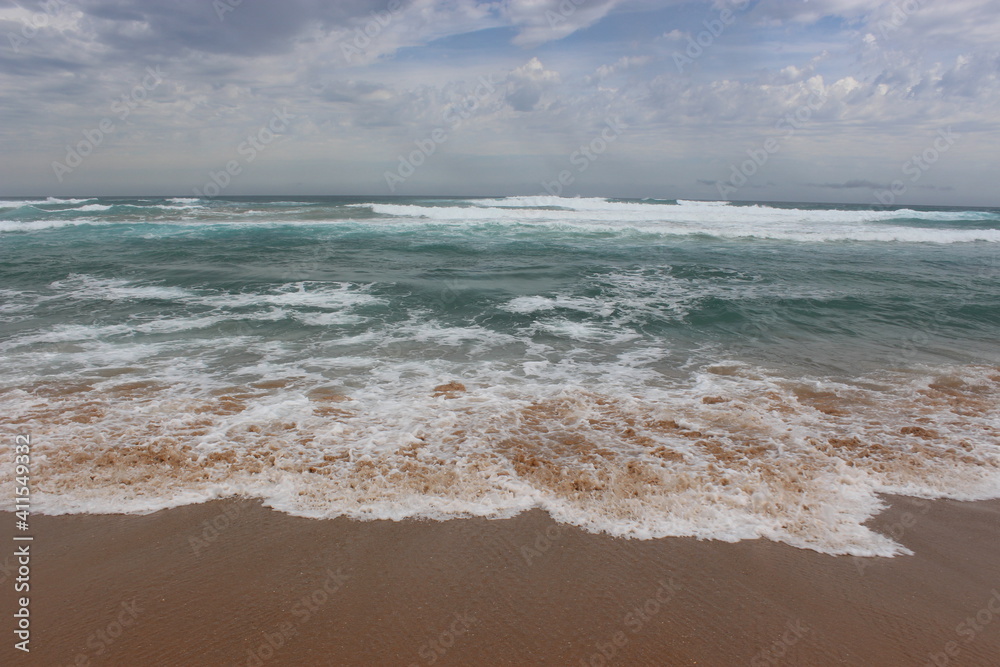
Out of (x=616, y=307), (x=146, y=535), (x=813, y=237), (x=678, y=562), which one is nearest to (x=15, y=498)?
(x=146, y=535)

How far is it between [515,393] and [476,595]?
11.3 feet

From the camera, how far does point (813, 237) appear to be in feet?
87.6

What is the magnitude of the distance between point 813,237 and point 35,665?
3114 cm

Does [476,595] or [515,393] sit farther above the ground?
[515,393]

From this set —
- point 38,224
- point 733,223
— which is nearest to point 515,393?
point 733,223

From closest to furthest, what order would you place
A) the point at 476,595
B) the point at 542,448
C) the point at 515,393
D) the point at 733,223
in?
the point at 476,595 < the point at 542,448 < the point at 515,393 < the point at 733,223

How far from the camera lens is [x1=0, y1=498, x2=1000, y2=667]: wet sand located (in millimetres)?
2912

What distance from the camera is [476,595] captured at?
3.31 metres

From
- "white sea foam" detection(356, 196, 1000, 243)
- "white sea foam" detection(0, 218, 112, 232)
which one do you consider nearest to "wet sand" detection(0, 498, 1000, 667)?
"white sea foam" detection(356, 196, 1000, 243)

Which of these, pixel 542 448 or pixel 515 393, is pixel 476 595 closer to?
pixel 542 448

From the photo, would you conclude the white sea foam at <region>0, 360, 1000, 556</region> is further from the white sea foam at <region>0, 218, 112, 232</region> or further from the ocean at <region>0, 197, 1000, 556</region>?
the white sea foam at <region>0, 218, 112, 232</region>

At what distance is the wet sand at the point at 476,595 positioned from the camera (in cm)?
291

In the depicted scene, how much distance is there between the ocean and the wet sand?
0.87ft

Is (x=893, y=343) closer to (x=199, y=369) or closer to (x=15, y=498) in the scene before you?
(x=199, y=369)
